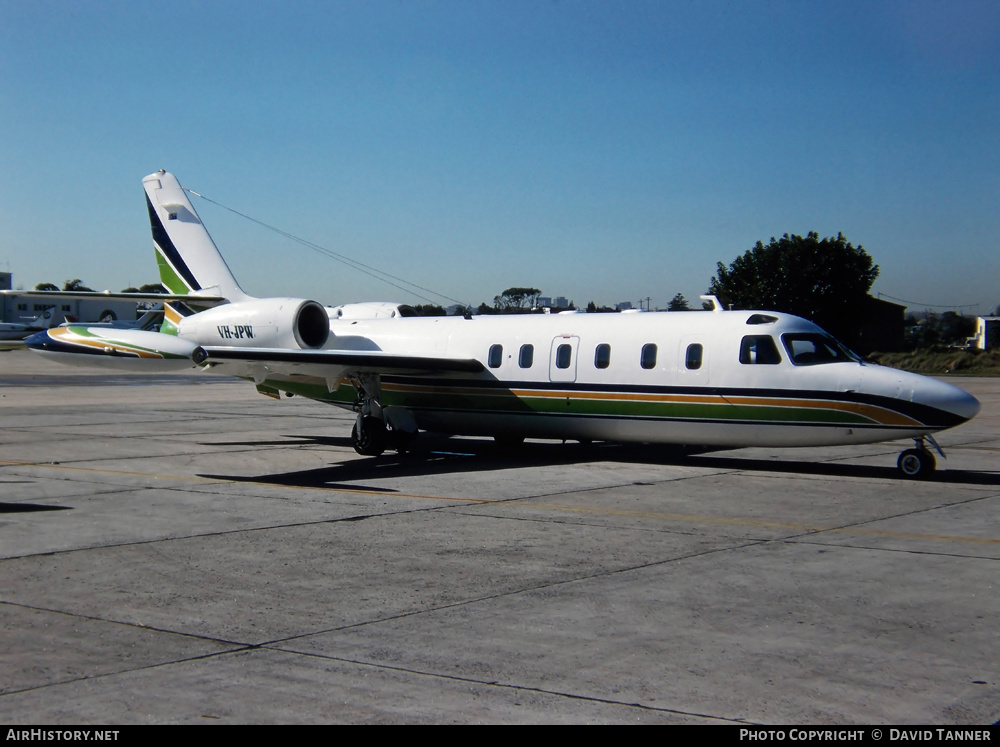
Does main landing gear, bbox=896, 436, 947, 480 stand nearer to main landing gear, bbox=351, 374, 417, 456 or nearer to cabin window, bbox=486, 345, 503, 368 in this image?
cabin window, bbox=486, 345, 503, 368

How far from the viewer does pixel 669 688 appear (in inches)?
234

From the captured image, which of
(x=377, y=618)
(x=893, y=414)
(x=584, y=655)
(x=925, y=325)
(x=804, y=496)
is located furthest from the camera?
(x=925, y=325)

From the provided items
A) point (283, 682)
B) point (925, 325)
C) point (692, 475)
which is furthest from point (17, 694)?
point (925, 325)

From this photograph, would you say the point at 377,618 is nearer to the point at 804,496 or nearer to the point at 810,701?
the point at 810,701

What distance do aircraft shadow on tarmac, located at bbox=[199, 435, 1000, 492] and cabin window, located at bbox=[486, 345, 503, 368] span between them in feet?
5.76

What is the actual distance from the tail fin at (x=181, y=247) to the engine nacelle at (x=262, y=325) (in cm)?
199

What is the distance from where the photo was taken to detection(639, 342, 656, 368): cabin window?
17109 mm

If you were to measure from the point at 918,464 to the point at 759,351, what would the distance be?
294cm

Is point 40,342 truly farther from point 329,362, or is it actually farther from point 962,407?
point 962,407

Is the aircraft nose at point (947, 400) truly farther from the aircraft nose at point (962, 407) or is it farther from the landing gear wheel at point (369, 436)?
the landing gear wheel at point (369, 436)

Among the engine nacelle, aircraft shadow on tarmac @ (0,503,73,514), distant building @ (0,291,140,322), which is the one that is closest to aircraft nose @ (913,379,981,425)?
the engine nacelle

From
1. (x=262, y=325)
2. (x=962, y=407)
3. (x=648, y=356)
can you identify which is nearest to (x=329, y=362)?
(x=262, y=325)

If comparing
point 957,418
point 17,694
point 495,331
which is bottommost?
point 17,694

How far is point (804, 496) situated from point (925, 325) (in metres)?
133
